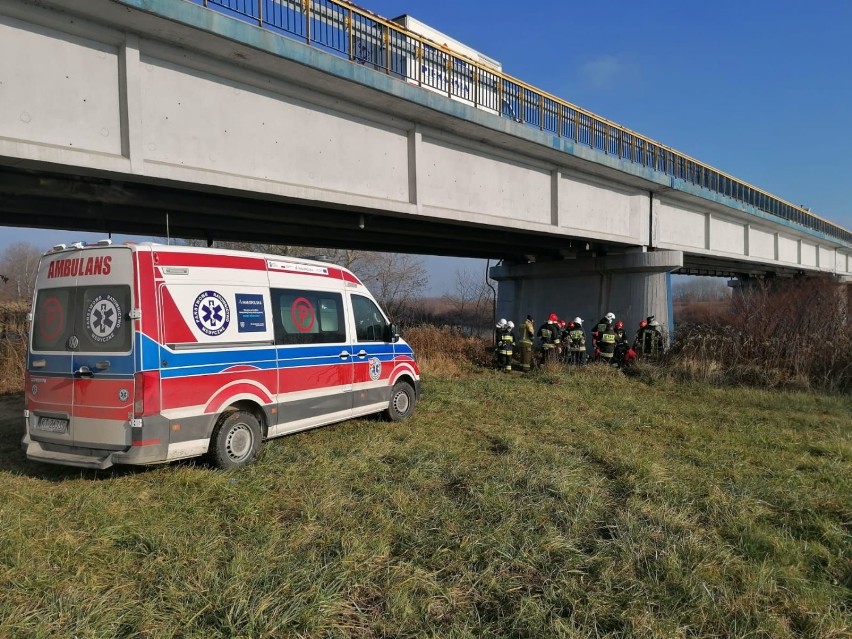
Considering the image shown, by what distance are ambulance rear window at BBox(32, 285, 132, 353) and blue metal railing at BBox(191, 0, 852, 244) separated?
425 centimetres

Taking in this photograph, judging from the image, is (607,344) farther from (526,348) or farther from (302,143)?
(302,143)

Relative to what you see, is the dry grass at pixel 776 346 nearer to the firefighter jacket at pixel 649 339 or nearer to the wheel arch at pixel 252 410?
the firefighter jacket at pixel 649 339

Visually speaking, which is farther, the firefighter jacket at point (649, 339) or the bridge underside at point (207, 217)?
the firefighter jacket at point (649, 339)

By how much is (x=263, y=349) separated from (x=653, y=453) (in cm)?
454

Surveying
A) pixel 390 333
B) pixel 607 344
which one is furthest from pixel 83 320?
pixel 607 344

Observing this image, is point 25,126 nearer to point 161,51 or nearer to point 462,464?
point 161,51

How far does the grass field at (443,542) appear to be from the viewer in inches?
108

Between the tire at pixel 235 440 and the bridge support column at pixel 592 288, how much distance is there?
12.9 m

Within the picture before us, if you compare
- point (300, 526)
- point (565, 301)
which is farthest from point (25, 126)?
point (565, 301)

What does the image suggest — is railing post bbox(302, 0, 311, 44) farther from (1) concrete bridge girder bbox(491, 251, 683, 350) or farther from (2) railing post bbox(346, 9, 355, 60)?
(1) concrete bridge girder bbox(491, 251, 683, 350)

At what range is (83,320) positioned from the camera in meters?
4.88

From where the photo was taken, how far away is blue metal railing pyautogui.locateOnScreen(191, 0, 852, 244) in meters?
7.95

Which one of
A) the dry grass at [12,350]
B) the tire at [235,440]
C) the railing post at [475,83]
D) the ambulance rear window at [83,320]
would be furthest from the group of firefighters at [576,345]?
the dry grass at [12,350]

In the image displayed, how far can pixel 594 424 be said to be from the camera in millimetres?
7480
